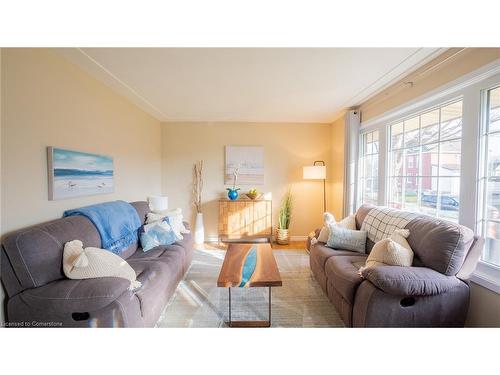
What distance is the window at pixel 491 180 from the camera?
153 cm

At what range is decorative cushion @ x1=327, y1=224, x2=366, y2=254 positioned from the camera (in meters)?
2.30

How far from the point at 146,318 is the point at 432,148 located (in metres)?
3.07

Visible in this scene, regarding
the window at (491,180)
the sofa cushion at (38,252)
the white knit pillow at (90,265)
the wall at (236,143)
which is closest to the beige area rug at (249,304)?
the white knit pillow at (90,265)

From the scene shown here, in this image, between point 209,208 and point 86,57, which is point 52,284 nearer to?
point 86,57

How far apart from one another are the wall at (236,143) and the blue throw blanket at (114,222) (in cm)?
182

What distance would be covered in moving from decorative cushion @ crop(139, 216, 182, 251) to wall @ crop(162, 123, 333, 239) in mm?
1667

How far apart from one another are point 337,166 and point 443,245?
2625mm

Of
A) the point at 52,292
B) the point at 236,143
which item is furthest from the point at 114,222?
the point at 236,143

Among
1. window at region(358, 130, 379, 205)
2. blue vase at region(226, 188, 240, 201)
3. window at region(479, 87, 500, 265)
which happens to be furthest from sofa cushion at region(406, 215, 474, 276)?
blue vase at region(226, 188, 240, 201)

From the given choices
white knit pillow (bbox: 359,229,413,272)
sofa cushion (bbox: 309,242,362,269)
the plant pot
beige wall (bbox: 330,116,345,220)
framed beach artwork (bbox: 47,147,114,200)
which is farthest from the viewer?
the plant pot

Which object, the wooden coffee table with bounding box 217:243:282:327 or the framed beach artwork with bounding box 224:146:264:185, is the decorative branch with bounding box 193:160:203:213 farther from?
the wooden coffee table with bounding box 217:243:282:327

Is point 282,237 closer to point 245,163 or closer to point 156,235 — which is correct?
point 245,163

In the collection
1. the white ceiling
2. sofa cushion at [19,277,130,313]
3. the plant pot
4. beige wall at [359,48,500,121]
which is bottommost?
the plant pot

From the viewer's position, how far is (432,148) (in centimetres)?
213
